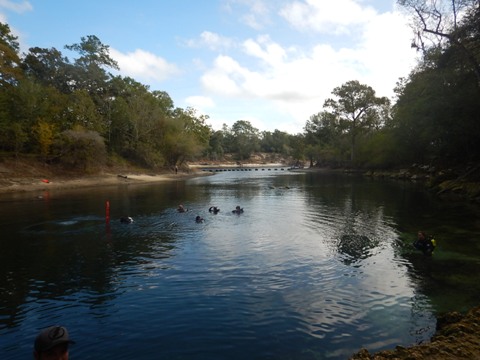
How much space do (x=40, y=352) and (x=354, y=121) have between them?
372 ft

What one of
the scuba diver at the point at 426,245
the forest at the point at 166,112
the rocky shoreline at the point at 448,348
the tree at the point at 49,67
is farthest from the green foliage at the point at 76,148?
the rocky shoreline at the point at 448,348

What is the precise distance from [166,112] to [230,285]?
103 metres

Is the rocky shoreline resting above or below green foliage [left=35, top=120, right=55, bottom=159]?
below

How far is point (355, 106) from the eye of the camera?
349ft

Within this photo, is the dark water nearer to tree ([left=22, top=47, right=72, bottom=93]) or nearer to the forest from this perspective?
the forest

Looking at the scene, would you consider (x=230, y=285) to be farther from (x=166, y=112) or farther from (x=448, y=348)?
(x=166, y=112)

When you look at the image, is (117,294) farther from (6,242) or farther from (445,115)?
(445,115)

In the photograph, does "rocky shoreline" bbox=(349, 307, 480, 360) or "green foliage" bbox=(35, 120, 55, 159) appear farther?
"green foliage" bbox=(35, 120, 55, 159)

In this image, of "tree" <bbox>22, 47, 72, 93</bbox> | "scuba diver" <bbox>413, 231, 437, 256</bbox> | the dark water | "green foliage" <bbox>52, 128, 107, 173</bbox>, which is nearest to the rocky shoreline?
the dark water

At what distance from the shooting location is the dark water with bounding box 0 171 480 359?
9.86m

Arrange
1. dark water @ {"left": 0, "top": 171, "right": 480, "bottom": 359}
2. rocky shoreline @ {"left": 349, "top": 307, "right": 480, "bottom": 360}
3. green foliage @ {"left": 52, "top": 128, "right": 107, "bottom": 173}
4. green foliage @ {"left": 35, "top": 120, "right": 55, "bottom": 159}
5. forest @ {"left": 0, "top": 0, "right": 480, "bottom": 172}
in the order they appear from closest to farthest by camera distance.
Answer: rocky shoreline @ {"left": 349, "top": 307, "right": 480, "bottom": 360} → dark water @ {"left": 0, "top": 171, "right": 480, "bottom": 359} → forest @ {"left": 0, "top": 0, "right": 480, "bottom": 172} → green foliage @ {"left": 35, "top": 120, "right": 55, "bottom": 159} → green foliage @ {"left": 52, "top": 128, "right": 107, "bottom": 173}

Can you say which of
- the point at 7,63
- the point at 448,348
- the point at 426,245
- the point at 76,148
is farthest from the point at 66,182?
the point at 448,348

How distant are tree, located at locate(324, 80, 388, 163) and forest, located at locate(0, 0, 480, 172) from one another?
0.32 m

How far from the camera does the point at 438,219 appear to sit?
28.9 metres
